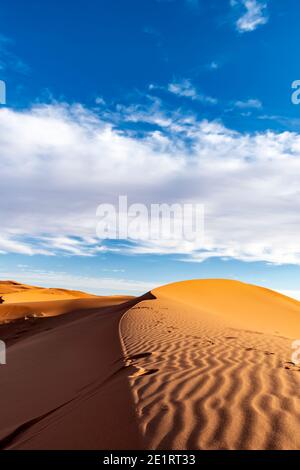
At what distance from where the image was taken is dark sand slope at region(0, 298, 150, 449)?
359cm

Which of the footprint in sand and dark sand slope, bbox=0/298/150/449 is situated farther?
the footprint in sand

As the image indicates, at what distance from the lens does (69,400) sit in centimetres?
512

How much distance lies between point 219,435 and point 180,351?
439 centimetres

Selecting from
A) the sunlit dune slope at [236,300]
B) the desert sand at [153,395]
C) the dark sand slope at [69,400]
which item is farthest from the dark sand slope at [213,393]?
the sunlit dune slope at [236,300]

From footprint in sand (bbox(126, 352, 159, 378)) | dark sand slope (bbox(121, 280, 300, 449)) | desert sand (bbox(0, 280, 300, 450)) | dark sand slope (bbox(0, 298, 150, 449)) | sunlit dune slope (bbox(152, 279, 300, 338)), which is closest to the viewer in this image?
dark sand slope (bbox(121, 280, 300, 449))

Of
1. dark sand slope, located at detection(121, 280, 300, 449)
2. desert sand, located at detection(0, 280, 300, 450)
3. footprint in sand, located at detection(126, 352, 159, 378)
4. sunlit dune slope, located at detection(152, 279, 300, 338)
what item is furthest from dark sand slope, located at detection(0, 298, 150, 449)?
sunlit dune slope, located at detection(152, 279, 300, 338)

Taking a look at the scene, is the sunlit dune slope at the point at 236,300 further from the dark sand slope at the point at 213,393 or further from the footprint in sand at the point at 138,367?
the footprint in sand at the point at 138,367

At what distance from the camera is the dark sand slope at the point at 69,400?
359 centimetres

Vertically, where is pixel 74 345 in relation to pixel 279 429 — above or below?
below

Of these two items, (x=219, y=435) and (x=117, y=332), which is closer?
(x=219, y=435)

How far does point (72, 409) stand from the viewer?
4.47m

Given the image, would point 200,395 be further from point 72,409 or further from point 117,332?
point 117,332

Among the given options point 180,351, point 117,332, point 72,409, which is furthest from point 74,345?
point 72,409

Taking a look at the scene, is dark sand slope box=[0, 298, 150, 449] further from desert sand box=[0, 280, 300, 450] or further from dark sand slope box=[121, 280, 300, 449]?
dark sand slope box=[121, 280, 300, 449]
